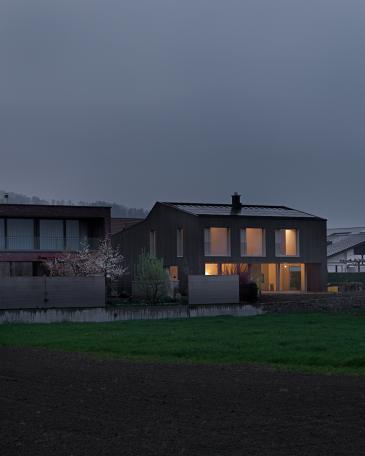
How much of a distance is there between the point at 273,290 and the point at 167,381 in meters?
33.0

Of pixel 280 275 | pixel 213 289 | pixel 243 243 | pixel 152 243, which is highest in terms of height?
pixel 152 243

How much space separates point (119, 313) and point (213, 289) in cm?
536

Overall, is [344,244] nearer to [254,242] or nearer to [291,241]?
[291,241]

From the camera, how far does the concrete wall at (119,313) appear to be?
31.4m

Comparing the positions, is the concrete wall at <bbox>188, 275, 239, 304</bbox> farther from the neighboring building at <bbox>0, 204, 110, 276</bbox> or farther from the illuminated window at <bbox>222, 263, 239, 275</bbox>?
the neighboring building at <bbox>0, 204, 110, 276</bbox>

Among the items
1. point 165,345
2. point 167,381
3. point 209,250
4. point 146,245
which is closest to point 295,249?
point 209,250

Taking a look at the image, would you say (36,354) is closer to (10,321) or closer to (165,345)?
(165,345)

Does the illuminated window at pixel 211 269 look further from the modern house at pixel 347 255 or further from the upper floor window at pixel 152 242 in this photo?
the modern house at pixel 347 255

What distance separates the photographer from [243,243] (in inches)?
1794

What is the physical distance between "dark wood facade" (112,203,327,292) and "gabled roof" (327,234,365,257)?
28.7 meters

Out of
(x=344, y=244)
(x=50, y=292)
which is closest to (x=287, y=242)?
(x=50, y=292)

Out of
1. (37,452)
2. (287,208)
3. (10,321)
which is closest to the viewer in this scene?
(37,452)

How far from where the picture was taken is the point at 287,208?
→ 50.7 m

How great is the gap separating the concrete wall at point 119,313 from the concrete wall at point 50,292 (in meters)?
1.19
